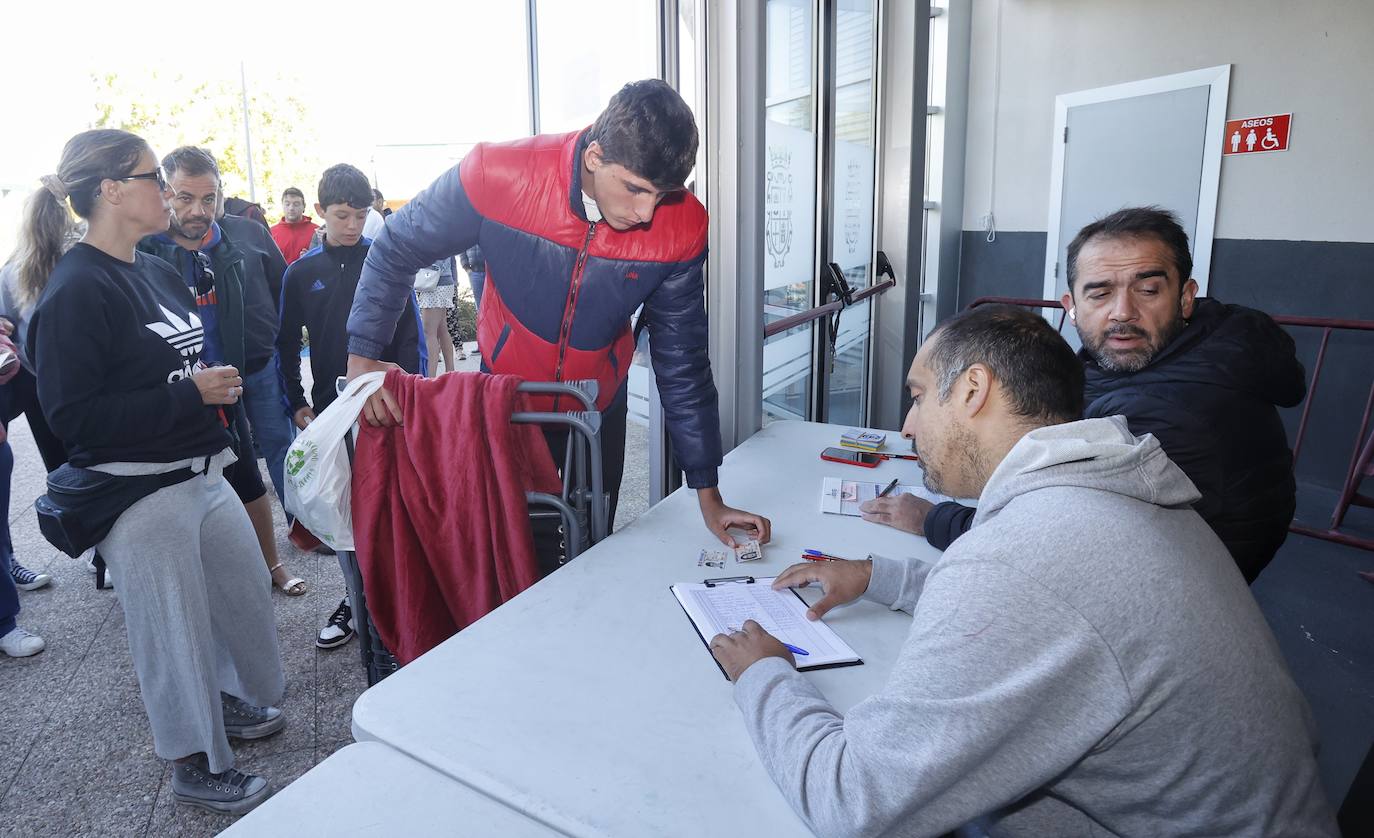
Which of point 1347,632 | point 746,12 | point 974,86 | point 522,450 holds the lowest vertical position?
point 1347,632

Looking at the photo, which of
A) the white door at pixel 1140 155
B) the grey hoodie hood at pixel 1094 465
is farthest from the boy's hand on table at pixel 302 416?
the white door at pixel 1140 155

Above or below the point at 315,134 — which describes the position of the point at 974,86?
below

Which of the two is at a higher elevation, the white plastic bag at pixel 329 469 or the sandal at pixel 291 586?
the white plastic bag at pixel 329 469

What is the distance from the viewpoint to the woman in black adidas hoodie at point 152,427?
1667 mm

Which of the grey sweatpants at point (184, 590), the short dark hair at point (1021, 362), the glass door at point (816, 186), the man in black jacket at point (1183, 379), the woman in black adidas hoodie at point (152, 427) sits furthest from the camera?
the glass door at point (816, 186)

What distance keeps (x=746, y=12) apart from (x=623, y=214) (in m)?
0.96

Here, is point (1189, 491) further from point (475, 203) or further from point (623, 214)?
point (475, 203)

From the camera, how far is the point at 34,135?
325 inches

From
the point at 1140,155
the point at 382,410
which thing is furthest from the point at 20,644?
the point at 1140,155

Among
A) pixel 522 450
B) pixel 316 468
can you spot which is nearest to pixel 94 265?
pixel 316 468

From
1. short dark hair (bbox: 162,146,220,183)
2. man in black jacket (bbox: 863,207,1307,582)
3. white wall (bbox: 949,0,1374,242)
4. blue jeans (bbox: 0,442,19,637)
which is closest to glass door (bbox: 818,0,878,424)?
white wall (bbox: 949,0,1374,242)

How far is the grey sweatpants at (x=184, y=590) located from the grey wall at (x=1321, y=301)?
14.6 feet

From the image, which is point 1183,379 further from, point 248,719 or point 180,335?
point 248,719

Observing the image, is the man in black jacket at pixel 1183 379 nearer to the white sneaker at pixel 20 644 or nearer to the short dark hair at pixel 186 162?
the short dark hair at pixel 186 162
